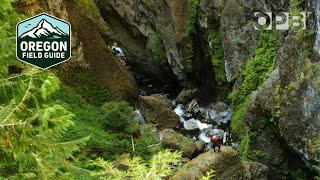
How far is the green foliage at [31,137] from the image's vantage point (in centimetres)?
422

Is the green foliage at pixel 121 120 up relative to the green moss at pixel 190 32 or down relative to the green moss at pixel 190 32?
down

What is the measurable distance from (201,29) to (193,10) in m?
1.16

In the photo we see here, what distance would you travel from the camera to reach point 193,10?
2367 cm

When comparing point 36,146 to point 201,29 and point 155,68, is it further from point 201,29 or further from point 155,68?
point 155,68

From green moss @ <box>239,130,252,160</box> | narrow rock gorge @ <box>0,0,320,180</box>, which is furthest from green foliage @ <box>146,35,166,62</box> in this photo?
green moss @ <box>239,130,252,160</box>

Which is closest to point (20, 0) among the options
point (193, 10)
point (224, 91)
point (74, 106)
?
point (74, 106)

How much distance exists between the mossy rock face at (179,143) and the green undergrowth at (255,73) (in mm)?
2077

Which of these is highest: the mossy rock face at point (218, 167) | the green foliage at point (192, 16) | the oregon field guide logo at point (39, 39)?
the green foliage at point (192, 16)

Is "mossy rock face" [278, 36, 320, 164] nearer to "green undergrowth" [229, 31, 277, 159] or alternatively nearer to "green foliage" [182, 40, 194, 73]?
"green undergrowth" [229, 31, 277, 159]

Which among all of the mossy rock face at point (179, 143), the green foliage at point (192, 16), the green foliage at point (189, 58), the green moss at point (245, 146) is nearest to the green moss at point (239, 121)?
the green moss at point (245, 146)

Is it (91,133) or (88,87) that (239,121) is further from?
(88,87)

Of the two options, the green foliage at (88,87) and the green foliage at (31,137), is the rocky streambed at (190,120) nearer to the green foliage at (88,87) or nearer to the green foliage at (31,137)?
the green foliage at (88,87)

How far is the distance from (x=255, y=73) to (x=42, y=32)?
12465 millimetres

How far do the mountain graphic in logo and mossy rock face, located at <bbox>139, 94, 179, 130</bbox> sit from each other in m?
12.6
